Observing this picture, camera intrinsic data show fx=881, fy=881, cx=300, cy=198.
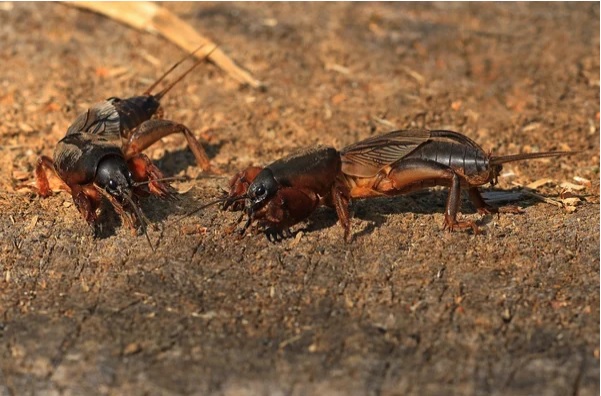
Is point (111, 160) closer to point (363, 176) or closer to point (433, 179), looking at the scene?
point (363, 176)

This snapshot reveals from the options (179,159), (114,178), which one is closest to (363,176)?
(114,178)

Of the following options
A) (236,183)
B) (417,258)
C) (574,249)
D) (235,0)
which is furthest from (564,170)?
(235,0)

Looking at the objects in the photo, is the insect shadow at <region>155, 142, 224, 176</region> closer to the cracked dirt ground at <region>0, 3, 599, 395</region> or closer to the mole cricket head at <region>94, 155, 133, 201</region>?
the cracked dirt ground at <region>0, 3, 599, 395</region>

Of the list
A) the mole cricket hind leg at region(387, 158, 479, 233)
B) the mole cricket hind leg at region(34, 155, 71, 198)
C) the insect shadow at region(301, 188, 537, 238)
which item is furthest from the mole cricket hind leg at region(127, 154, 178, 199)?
the mole cricket hind leg at region(387, 158, 479, 233)

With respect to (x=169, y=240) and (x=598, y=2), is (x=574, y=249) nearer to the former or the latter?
(x=169, y=240)

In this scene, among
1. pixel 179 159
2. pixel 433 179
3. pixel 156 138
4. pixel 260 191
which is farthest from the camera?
pixel 179 159

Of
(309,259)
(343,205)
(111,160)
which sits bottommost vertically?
(309,259)
